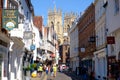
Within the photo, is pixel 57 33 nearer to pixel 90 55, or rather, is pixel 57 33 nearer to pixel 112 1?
pixel 90 55

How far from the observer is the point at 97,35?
46719 mm

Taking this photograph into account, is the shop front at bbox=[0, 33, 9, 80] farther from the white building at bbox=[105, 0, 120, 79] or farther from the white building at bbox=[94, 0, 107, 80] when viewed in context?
the white building at bbox=[94, 0, 107, 80]

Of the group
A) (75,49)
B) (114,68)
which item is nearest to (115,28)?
(114,68)

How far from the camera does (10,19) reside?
20.2 metres

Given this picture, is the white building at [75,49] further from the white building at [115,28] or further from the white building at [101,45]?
the white building at [115,28]

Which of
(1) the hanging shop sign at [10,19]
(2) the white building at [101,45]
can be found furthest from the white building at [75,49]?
(1) the hanging shop sign at [10,19]

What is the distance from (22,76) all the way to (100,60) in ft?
43.6

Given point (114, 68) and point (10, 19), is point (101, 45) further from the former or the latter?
point (10, 19)

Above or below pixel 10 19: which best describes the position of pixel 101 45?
below

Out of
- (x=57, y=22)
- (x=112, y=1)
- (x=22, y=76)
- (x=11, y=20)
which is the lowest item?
(x=22, y=76)

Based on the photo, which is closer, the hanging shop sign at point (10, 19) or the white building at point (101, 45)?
the hanging shop sign at point (10, 19)

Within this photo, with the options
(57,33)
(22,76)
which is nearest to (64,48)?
(57,33)

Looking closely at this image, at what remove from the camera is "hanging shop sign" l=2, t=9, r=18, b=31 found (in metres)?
20.1

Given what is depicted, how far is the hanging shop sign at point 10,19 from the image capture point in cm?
2012
